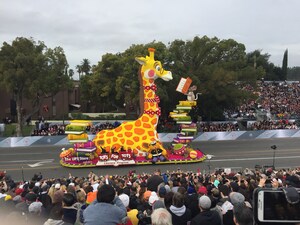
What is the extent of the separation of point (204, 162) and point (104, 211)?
2111 centimetres

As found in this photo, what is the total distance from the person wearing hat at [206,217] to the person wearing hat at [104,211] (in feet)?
3.88

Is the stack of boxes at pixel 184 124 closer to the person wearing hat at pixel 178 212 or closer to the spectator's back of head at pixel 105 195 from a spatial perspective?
the person wearing hat at pixel 178 212

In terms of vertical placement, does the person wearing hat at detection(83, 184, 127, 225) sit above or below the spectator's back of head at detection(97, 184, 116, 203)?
below

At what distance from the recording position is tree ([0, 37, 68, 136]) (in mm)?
34562

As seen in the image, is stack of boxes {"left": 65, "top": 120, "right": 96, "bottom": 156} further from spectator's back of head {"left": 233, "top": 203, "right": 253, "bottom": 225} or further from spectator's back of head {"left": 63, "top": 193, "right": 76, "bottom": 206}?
spectator's back of head {"left": 233, "top": 203, "right": 253, "bottom": 225}

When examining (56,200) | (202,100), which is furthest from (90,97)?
(56,200)

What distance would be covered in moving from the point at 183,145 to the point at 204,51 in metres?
20.0

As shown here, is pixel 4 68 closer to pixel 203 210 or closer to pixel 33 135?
pixel 33 135

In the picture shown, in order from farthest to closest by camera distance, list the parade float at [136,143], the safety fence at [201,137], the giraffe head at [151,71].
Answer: the safety fence at [201,137], the giraffe head at [151,71], the parade float at [136,143]

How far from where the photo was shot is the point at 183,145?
25859 mm

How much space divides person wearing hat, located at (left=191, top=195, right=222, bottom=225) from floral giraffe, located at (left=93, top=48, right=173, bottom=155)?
18551mm

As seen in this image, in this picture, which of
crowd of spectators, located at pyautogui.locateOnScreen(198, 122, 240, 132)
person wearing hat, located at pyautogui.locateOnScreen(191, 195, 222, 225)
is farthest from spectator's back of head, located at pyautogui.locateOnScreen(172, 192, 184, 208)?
crowd of spectators, located at pyautogui.locateOnScreen(198, 122, 240, 132)

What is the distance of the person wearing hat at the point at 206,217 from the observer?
564cm

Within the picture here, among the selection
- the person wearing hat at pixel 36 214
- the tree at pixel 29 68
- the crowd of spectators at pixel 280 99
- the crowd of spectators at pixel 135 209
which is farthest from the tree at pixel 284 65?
the person wearing hat at pixel 36 214
